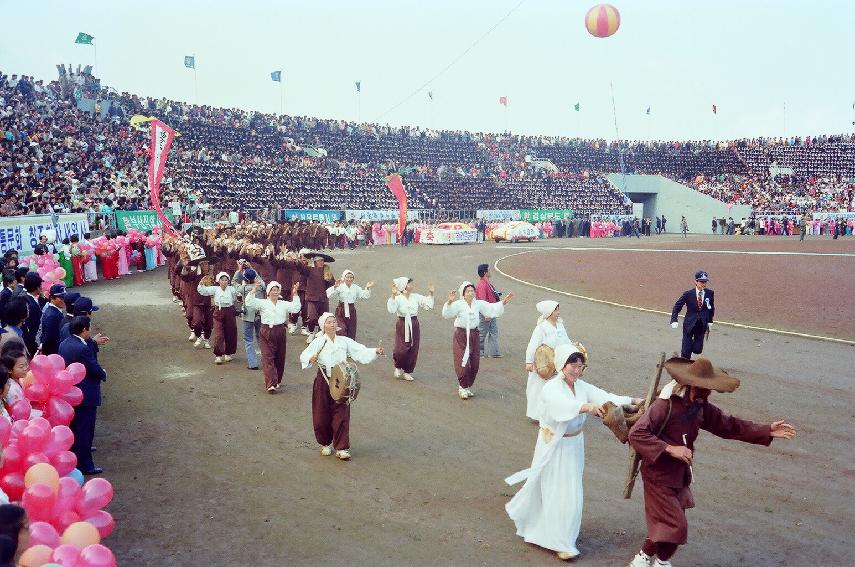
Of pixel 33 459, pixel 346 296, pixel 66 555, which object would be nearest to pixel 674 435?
pixel 66 555

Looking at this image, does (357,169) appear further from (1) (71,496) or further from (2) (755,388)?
(1) (71,496)

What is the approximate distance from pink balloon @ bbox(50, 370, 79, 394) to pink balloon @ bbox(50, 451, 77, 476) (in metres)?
1.20

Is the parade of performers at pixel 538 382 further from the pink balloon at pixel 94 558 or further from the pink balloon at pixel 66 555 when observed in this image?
the pink balloon at pixel 66 555

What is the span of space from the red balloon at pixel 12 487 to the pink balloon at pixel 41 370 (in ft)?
5.35

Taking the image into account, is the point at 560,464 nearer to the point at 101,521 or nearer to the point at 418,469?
the point at 418,469

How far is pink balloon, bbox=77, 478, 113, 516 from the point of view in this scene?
4652 mm

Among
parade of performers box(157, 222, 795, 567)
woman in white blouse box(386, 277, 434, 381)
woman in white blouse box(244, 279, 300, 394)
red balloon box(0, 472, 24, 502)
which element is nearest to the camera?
red balloon box(0, 472, 24, 502)

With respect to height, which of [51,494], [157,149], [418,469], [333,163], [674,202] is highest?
[333,163]

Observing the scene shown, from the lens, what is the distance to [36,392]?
6301 millimetres

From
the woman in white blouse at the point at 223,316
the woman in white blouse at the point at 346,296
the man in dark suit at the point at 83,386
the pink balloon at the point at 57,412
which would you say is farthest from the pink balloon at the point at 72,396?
the woman in white blouse at the point at 346,296

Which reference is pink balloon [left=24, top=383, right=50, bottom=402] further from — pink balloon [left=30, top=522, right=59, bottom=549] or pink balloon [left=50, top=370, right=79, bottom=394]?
pink balloon [left=30, top=522, right=59, bottom=549]

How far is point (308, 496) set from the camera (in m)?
7.12

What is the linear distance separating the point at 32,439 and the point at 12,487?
38 cm

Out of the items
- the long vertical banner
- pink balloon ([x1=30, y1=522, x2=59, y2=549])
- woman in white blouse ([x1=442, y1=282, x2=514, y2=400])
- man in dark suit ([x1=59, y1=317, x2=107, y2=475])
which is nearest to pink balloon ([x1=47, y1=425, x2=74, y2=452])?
pink balloon ([x1=30, y1=522, x2=59, y2=549])
